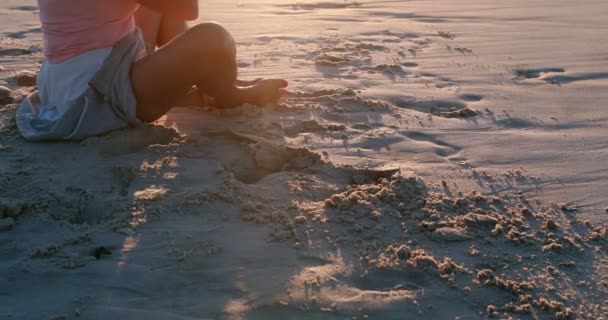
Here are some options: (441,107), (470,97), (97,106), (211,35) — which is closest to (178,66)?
(211,35)

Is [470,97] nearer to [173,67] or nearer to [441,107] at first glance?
[441,107]

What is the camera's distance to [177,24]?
315cm

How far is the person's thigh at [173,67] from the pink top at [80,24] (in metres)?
0.16

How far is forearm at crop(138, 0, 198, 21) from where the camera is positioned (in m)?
2.50

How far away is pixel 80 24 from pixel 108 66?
181mm

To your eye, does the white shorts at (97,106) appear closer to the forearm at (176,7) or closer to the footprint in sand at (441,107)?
the forearm at (176,7)

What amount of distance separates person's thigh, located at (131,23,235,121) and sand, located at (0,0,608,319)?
11 cm

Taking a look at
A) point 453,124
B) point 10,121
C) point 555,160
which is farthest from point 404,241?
point 10,121

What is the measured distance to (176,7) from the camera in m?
2.55

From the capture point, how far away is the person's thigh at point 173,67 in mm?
2551

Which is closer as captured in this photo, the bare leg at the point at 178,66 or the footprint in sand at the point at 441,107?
the bare leg at the point at 178,66

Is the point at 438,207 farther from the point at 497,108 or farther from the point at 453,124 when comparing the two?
the point at 497,108

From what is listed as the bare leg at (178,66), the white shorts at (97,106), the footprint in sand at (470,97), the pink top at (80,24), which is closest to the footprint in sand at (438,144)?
the footprint in sand at (470,97)

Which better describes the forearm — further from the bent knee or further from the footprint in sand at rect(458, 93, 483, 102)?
the footprint in sand at rect(458, 93, 483, 102)
